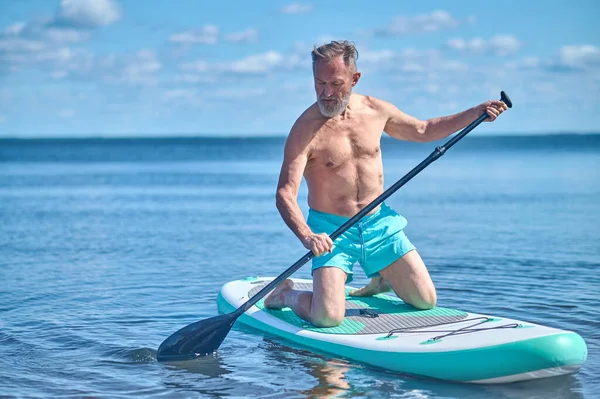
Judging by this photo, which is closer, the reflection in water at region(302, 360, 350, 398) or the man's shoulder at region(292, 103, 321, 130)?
the reflection in water at region(302, 360, 350, 398)

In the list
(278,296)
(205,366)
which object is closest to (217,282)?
(278,296)

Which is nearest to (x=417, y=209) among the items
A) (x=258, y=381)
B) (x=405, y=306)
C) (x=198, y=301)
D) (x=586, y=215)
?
(x=586, y=215)

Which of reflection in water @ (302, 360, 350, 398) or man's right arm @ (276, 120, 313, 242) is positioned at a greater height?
man's right arm @ (276, 120, 313, 242)

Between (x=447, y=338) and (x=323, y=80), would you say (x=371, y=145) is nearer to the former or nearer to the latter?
(x=323, y=80)

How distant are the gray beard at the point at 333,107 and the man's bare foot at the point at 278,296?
1.48 m

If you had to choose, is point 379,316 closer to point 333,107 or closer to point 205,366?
point 205,366

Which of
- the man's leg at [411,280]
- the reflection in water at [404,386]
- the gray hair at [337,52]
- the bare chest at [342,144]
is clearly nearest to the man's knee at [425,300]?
the man's leg at [411,280]

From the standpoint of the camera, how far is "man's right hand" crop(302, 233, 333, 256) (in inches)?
223

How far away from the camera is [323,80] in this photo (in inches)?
237

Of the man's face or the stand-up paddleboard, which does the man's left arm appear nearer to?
the man's face

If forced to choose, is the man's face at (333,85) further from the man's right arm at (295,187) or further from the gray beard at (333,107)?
the man's right arm at (295,187)

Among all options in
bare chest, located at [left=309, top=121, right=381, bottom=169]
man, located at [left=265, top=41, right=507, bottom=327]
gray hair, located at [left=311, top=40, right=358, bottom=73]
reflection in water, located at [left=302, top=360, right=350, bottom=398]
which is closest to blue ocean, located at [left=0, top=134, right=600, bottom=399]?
reflection in water, located at [left=302, top=360, right=350, bottom=398]

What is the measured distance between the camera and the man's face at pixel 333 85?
600 cm

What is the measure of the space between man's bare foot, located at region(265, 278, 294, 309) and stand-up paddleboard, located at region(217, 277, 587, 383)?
→ 0.06 meters
